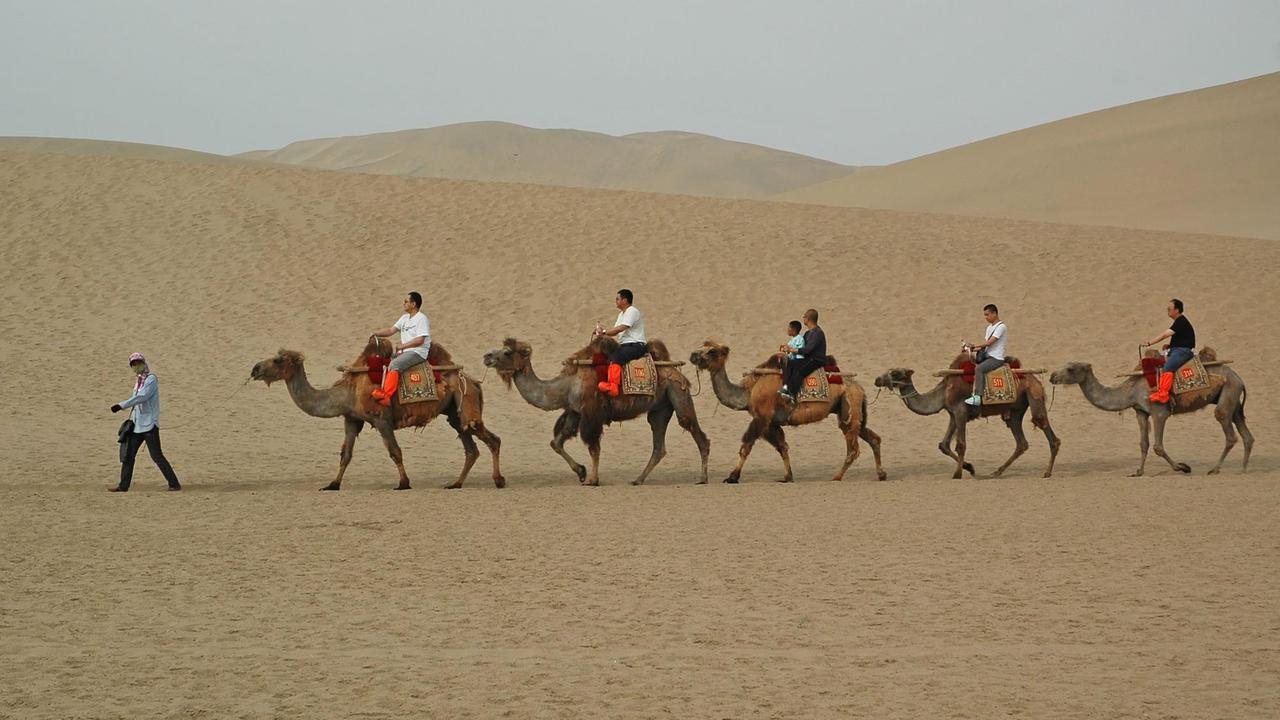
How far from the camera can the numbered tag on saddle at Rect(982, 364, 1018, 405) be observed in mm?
16797

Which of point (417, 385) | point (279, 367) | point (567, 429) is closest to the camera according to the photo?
point (417, 385)

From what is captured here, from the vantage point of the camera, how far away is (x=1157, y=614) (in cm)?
889

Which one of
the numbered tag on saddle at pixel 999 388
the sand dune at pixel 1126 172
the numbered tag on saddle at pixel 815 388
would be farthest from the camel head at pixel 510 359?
the sand dune at pixel 1126 172

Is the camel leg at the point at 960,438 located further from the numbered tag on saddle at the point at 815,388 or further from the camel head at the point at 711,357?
the camel head at the point at 711,357

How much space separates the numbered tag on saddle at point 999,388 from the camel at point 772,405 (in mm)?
1526

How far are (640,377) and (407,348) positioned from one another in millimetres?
2679

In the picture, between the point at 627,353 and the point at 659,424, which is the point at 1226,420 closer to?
the point at 659,424

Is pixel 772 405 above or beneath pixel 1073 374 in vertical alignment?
beneath

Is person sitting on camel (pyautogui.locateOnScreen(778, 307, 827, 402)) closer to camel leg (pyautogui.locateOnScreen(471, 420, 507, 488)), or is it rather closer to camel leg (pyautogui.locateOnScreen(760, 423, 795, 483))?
camel leg (pyautogui.locateOnScreen(760, 423, 795, 483))

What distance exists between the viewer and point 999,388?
1684 cm

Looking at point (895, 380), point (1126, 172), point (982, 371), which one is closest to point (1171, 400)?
point (982, 371)

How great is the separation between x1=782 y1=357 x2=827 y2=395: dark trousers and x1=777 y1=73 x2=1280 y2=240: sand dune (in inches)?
1634

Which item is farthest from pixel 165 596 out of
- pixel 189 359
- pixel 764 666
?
pixel 189 359

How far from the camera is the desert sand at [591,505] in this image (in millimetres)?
7574
